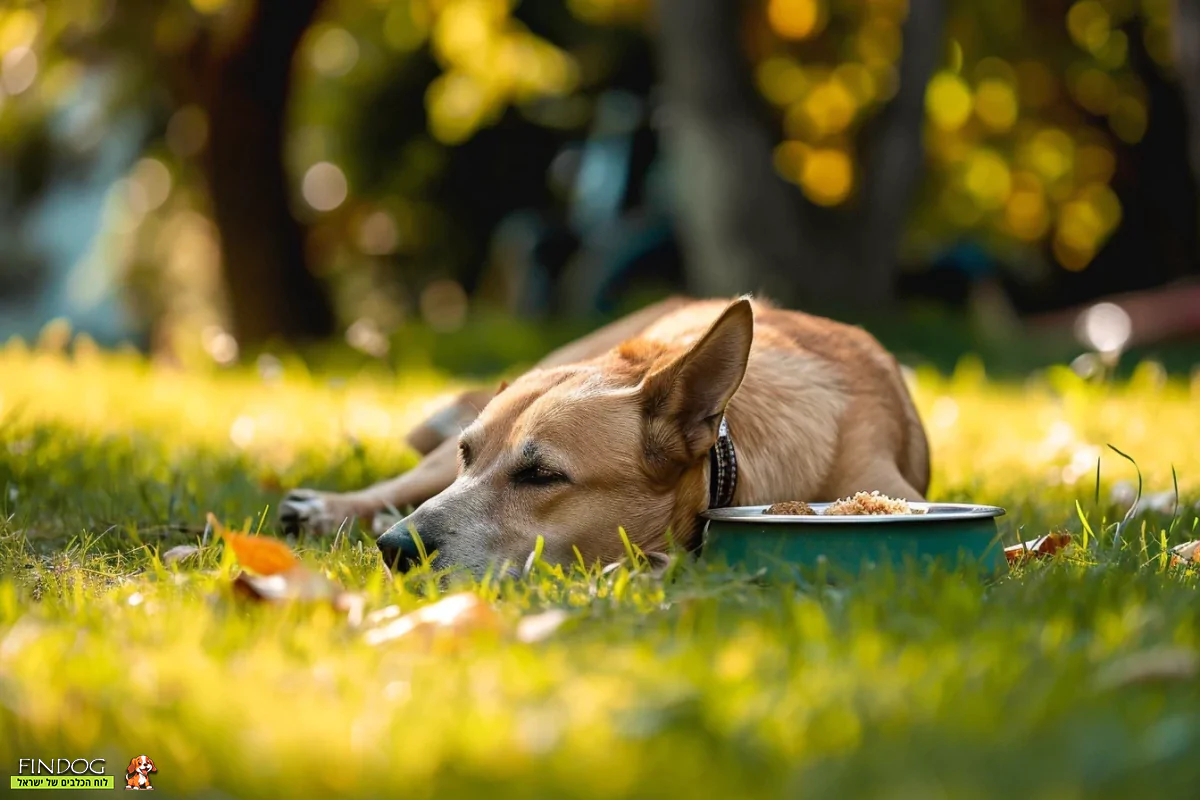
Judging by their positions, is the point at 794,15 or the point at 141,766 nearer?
the point at 141,766

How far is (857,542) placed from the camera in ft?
9.96

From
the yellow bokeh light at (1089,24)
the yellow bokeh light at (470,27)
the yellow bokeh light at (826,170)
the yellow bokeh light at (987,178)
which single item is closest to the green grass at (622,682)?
the yellow bokeh light at (470,27)

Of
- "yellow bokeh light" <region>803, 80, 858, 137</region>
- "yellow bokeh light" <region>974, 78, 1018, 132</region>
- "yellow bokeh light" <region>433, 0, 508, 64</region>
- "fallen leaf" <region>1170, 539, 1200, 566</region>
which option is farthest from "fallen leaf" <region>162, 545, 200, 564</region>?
"yellow bokeh light" <region>974, 78, 1018, 132</region>

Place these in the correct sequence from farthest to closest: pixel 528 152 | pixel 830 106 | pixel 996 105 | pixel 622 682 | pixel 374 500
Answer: pixel 528 152 < pixel 996 105 < pixel 830 106 < pixel 374 500 < pixel 622 682

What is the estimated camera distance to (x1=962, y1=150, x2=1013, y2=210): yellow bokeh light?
18.2m

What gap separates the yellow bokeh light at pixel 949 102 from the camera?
54.7ft

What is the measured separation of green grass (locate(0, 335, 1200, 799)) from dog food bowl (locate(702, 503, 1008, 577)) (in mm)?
102

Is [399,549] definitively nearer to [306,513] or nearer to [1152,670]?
[306,513]

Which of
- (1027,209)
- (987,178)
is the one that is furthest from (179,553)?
(1027,209)

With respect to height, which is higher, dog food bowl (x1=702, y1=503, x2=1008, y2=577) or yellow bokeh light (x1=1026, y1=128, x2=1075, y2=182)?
dog food bowl (x1=702, y1=503, x2=1008, y2=577)

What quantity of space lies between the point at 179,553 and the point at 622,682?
1760 mm

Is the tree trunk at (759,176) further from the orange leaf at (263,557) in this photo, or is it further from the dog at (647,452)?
the orange leaf at (263,557)

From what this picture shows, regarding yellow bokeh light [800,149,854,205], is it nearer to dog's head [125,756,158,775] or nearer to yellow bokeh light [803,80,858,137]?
yellow bokeh light [803,80,858,137]

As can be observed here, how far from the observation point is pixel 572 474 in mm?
3408
